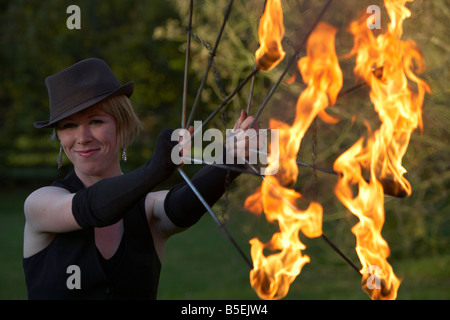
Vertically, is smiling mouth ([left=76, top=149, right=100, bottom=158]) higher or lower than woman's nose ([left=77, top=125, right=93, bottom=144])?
lower

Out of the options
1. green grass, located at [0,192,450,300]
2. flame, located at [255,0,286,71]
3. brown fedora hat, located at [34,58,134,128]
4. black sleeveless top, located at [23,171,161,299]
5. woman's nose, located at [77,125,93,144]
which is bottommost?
green grass, located at [0,192,450,300]

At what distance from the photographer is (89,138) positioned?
239 centimetres

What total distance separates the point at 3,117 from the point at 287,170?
13.5 m

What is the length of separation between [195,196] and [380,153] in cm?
72

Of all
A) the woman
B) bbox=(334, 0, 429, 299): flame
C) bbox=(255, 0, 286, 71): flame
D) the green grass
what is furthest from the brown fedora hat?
the green grass

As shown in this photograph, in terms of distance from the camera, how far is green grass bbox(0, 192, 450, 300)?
702 cm

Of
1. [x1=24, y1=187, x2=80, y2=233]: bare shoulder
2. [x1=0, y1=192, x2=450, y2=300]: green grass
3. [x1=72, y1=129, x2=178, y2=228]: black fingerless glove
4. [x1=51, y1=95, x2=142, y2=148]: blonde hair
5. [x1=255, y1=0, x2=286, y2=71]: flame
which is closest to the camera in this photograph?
[x1=72, y1=129, x2=178, y2=228]: black fingerless glove

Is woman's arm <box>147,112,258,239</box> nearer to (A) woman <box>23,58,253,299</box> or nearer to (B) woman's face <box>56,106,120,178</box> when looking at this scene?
(A) woman <box>23,58,253,299</box>

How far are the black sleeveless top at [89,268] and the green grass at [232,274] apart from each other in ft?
13.4

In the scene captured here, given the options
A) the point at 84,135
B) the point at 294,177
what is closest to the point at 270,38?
the point at 294,177

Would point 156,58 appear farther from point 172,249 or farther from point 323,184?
point 323,184

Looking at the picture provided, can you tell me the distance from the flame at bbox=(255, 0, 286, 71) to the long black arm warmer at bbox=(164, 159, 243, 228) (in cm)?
51

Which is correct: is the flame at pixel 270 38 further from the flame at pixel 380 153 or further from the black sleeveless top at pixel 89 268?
the black sleeveless top at pixel 89 268

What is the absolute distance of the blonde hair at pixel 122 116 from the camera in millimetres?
2439
